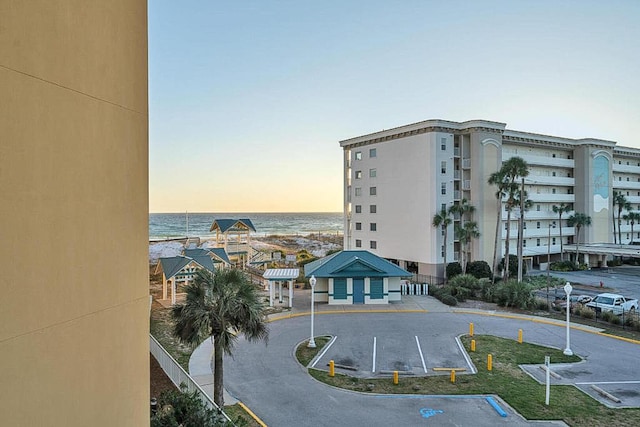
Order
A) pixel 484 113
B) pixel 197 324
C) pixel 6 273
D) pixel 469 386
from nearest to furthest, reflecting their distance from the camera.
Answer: pixel 6 273
pixel 197 324
pixel 469 386
pixel 484 113

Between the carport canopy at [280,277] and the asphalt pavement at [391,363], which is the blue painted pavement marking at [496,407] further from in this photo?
the carport canopy at [280,277]

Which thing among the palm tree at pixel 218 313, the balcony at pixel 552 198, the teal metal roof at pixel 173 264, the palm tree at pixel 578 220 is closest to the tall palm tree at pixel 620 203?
the palm tree at pixel 578 220

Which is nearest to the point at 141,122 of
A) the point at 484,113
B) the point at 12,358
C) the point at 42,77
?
the point at 42,77

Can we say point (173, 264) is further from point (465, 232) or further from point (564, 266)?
point (564, 266)

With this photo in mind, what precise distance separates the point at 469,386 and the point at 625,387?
5626 millimetres

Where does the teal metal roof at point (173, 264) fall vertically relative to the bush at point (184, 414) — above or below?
above

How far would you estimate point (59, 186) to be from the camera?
402 cm

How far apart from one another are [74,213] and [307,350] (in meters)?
16.1

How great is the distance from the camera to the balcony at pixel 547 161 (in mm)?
49544

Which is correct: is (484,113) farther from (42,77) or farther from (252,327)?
(42,77)

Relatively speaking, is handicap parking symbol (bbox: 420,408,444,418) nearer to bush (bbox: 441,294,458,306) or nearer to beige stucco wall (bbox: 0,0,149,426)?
beige stucco wall (bbox: 0,0,149,426)

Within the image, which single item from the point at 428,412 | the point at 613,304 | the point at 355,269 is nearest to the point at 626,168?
the point at 613,304

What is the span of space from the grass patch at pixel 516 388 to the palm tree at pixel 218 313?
5097 mm

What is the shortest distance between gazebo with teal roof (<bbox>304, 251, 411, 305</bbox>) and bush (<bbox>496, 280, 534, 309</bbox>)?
669 centimetres
